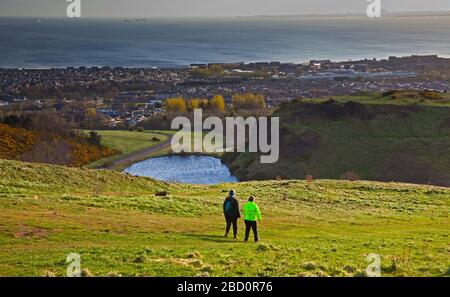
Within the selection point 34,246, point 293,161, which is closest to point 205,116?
point 293,161

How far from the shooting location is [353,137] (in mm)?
86500

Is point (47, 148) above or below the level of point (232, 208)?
below

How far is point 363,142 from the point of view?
84625 millimetres

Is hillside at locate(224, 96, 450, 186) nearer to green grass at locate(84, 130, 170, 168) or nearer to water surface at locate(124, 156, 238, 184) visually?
water surface at locate(124, 156, 238, 184)

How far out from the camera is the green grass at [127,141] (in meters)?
93.4

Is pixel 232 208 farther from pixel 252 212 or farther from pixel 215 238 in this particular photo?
pixel 215 238

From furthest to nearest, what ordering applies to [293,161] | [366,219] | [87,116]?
[87,116]
[293,161]
[366,219]

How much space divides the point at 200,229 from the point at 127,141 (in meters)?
78.1

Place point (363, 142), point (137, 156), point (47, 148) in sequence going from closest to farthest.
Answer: point (47, 148), point (363, 142), point (137, 156)

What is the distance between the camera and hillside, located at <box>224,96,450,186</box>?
252ft

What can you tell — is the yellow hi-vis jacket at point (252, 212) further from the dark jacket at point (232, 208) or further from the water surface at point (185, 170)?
the water surface at point (185, 170)

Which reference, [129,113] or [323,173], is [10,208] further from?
[129,113]

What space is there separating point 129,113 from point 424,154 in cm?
7621

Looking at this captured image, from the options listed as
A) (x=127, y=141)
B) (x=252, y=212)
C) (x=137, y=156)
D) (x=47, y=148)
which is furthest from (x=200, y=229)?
(x=127, y=141)
